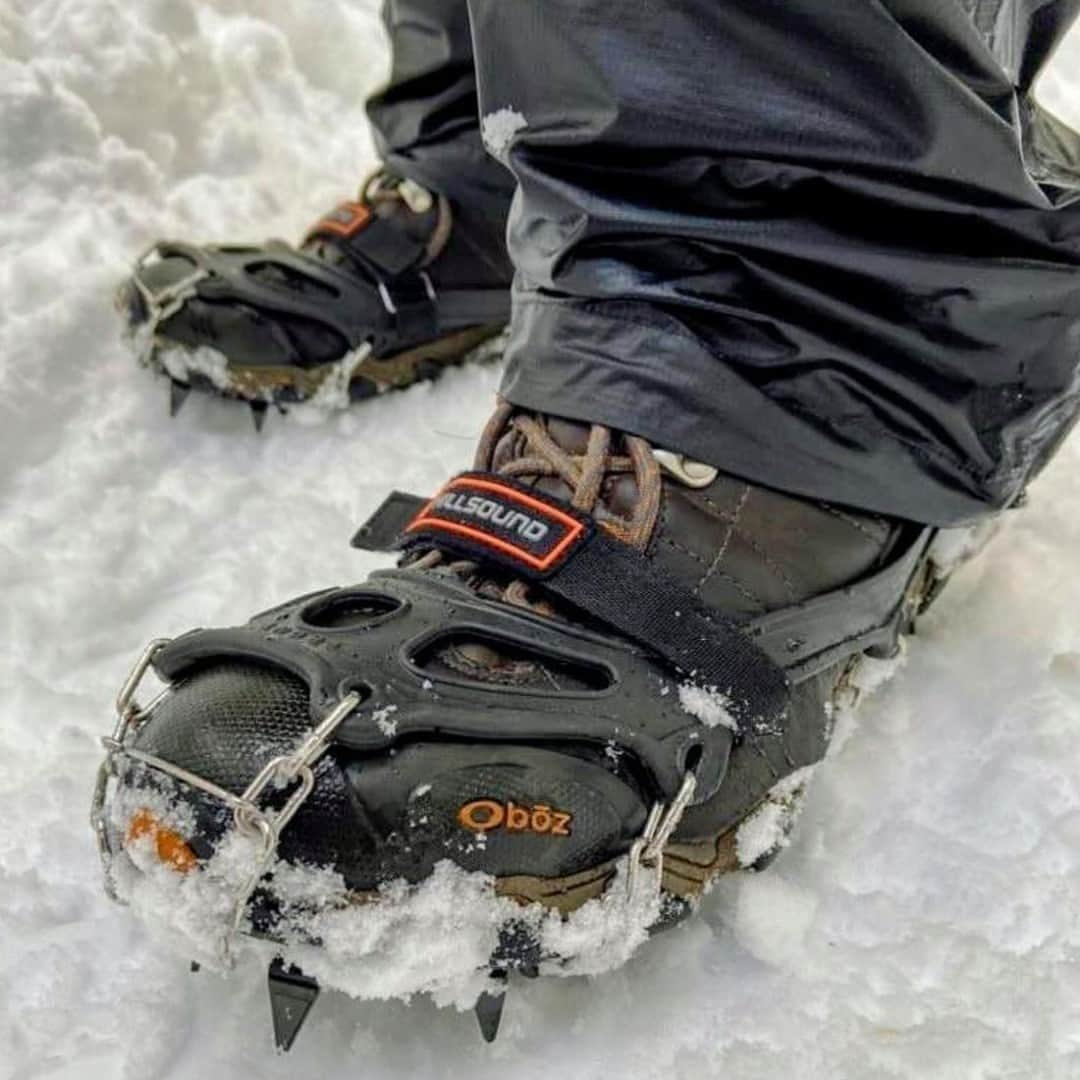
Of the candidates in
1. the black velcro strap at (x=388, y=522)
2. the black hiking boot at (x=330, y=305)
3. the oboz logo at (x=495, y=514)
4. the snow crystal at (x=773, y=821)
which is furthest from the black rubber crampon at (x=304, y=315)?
the snow crystal at (x=773, y=821)

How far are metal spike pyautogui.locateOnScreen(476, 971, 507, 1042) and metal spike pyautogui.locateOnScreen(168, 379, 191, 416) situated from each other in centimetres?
93

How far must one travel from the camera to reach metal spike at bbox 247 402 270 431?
1553mm

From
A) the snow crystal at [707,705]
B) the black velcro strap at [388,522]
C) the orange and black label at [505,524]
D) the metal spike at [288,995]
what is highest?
the orange and black label at [505,524]

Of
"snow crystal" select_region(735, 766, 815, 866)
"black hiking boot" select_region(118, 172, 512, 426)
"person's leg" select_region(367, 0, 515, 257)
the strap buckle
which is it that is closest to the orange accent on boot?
the strap buckle

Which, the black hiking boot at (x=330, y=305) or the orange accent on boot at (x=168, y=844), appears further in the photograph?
the black hiking boot at (x=330, y=305)

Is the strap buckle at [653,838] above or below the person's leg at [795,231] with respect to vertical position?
below

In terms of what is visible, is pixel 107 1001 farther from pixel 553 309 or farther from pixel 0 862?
pixel 553 309

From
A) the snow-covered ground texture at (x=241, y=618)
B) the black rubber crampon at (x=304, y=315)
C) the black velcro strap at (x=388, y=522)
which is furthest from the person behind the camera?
the black rubber crampon at (x=304, y=315)

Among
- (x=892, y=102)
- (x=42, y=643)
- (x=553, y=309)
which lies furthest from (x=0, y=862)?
(x=892, y=102)

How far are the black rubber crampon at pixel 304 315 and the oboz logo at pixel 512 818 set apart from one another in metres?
0.88

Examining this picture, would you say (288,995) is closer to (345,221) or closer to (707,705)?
(707,705)

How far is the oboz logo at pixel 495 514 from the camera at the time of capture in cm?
85

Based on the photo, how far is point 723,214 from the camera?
2.90 ft

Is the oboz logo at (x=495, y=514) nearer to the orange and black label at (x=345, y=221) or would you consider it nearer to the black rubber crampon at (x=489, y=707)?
the black rubber crampon at (x=489, y=707)
